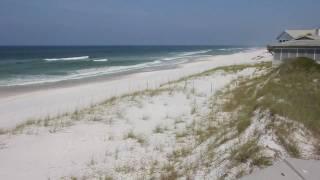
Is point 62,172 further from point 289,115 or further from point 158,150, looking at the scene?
point 289,115

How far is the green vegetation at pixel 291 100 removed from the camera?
788cm

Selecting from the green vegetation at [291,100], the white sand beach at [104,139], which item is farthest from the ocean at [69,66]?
the green vegetation at [291,100]

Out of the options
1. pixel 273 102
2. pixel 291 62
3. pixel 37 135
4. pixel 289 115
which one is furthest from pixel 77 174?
pixel 291 62

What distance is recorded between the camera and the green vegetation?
25.8ft

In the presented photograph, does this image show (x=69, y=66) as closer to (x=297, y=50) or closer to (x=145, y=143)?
(x=297, y=50)

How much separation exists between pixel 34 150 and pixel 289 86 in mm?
7413

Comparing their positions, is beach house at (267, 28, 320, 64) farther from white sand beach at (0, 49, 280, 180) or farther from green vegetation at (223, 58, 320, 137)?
white sand beach at (0, 49, 280, 180)

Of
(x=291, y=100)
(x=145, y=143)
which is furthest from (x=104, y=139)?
(x=291, y=100)

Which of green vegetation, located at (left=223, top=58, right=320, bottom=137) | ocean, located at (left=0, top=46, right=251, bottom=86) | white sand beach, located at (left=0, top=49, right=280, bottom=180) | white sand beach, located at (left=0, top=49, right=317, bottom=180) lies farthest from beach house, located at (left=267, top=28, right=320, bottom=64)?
ocean, located at (left=0, top=46, right=251, bottom=86)

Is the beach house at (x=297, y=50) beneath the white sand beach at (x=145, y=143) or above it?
above

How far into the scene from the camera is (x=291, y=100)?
30.4 feet

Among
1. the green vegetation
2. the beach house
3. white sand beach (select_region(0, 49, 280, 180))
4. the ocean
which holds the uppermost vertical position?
the beach house

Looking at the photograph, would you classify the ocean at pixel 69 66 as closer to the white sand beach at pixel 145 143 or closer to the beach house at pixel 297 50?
the beach house at pixel 297 50

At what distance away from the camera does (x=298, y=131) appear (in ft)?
22.6
